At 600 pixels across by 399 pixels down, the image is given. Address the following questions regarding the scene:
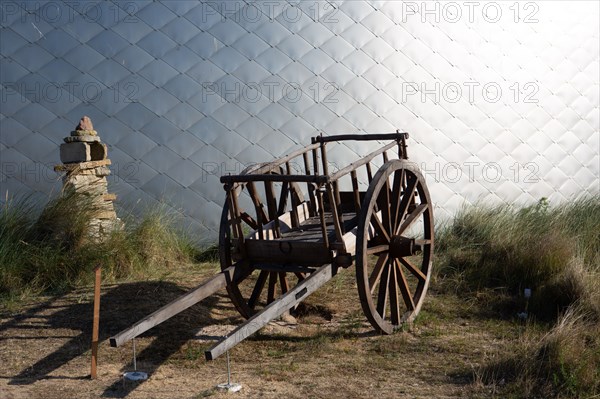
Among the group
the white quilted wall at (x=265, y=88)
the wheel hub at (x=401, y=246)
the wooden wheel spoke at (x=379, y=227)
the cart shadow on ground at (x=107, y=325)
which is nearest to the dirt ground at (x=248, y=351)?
the cart shadow on ground at (x=107, y=325)

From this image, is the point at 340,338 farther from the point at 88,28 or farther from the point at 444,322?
the point at 88,28

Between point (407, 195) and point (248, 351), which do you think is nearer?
point (248, 351)

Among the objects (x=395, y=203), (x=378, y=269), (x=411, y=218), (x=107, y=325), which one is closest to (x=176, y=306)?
(x=107, y=325)

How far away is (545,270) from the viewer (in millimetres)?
6637

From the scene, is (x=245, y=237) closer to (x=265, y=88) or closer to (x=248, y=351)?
(x=248, y=351)

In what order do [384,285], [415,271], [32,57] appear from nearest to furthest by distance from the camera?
[384,285] < [415,271] < [32,57]

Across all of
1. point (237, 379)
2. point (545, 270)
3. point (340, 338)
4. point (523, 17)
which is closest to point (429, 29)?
point (523, 17)

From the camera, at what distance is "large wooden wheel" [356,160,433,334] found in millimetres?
5035

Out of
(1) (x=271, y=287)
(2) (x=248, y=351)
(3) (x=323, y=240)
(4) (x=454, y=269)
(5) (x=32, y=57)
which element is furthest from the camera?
(5) (x=32, y=57)

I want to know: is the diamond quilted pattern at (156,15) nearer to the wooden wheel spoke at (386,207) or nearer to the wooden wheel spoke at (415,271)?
the wooden wheel spoke at (386,207)

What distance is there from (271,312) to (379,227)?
125 cm

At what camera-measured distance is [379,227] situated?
17.5 ft

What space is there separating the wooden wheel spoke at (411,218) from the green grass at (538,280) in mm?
1017

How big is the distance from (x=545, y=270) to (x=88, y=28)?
14.4 feet
